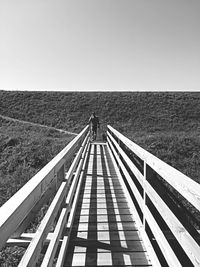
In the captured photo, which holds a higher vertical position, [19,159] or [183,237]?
[183,237]

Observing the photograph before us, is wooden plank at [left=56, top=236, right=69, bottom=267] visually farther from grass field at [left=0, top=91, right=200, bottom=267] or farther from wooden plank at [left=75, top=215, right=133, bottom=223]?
grass field at [left=0, top=91, right=200, bottom=267]

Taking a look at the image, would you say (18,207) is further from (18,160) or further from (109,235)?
(18,160)

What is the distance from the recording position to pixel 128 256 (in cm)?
320

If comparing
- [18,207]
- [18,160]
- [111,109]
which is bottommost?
[18,160]

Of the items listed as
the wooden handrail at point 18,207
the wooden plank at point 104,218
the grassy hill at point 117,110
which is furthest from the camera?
the grassy hill at point 117,110

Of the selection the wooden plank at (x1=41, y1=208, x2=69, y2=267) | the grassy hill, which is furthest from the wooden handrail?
the grassy hill

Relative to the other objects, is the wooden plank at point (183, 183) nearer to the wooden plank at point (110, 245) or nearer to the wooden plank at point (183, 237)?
the wooden plank at point (183, 237)

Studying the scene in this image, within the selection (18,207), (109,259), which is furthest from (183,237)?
(109,259)

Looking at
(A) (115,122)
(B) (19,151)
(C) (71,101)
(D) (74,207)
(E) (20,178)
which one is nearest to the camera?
(D) (74,207)

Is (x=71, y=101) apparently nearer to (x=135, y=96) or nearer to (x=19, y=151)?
(x=135, y=96)

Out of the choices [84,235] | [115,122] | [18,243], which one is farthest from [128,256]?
[115,122]

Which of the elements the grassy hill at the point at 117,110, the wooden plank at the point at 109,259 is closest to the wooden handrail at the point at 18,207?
the wooden plank at the point at 109,259

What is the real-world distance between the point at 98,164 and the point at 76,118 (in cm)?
2611

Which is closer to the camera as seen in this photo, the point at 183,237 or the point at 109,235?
the point at 183,237
